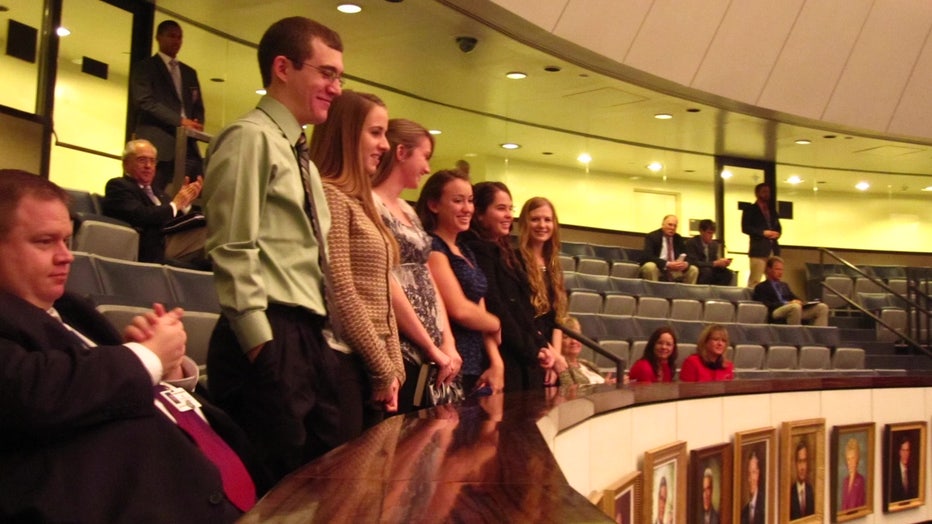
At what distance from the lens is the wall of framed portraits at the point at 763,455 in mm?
3324

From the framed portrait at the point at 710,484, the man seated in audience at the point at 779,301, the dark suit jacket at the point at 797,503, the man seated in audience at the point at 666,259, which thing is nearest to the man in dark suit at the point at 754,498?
the framed portrait at the point at 710,484

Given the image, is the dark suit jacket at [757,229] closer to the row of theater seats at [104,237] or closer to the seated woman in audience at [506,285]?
the row of theater seats at [104,237]

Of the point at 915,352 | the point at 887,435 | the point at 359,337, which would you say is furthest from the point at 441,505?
the point at 915,352

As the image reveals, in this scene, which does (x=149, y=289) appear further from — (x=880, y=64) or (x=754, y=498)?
(x=880, y=64)

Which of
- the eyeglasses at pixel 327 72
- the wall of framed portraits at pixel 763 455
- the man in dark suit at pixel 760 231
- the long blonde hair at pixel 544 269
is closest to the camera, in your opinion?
the eyeglasses at pixel 327 72

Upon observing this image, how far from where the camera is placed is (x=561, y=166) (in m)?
13.8

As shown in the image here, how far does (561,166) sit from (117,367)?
12.5 meters

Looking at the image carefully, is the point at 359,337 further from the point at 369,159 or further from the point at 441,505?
the point at 441,505

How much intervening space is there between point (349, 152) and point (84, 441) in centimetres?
117

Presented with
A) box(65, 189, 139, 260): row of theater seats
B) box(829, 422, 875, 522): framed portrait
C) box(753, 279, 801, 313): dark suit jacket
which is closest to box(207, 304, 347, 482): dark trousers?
box(65, 189, 139, 260): row of theater seats

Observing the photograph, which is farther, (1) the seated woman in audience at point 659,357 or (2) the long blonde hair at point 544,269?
(1) the seated woman in audience at point 659,357

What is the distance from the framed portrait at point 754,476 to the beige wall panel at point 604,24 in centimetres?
513

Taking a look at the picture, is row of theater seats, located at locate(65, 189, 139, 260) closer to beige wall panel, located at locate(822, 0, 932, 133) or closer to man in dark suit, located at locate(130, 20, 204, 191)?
man in dark suit, located at locate(130, 20, 204, 191)

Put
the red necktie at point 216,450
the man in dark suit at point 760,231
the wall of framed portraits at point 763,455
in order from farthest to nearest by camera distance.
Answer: the man in dark suit at point 760,231 → the wall of framed portraits at point 763,455 → the red necktie at point 216,450
